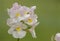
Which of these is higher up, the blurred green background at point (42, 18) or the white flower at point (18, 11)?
the blurred green background at point (42, 18)

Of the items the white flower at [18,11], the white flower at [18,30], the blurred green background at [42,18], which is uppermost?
the blurred green background at [42,18]

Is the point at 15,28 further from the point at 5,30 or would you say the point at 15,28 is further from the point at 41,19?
the point at 41,19

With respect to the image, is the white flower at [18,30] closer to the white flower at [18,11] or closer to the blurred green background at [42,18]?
the white flower at [18,11]

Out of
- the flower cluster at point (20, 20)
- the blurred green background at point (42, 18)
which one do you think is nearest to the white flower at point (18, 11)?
the flower cluster at point (20, 20)

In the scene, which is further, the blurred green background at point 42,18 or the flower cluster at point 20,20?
the blurred green background at point 42,18

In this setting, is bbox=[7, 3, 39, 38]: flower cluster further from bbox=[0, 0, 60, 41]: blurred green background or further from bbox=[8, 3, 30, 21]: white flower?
bbox=[0, 0, 60, 41]: blurred green background

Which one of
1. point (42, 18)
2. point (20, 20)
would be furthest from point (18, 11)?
point (42, 18)

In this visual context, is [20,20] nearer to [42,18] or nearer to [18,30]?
[18,30]

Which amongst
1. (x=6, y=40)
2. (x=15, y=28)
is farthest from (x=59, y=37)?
(x=6, y=40)
